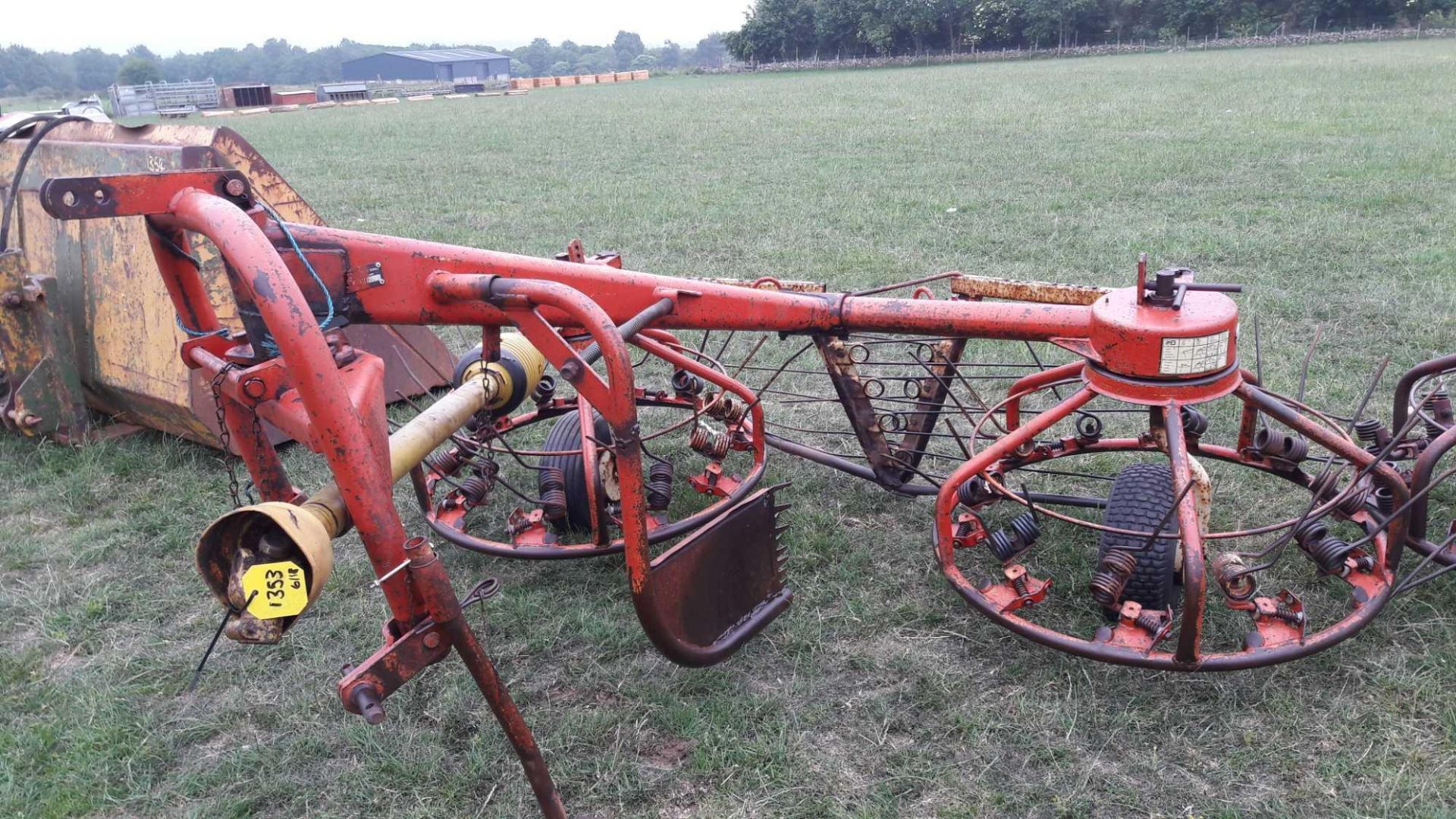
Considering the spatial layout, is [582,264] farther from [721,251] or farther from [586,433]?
[721,251]

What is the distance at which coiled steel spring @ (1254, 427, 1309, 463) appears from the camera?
3271 millimetres

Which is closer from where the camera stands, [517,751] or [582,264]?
[517,751]

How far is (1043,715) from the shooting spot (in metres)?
2.80

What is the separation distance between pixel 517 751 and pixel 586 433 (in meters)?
1.19

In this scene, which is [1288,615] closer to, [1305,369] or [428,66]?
[1305,369]

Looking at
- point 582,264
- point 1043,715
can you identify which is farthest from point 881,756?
point 582,264

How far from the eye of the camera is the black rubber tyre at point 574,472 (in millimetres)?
3811

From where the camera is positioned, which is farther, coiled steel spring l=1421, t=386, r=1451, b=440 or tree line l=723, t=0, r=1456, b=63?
tree line l=723, t=0, r=1456, b=63

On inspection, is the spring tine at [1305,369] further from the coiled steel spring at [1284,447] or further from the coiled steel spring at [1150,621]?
the coiled steel spring at [1150,621]

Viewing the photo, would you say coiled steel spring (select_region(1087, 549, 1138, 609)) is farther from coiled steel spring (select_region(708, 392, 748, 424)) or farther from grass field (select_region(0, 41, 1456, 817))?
coiled steel spring (select_region(708, 392, 748, 424))

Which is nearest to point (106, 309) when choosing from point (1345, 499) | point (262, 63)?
point (1345, 499)

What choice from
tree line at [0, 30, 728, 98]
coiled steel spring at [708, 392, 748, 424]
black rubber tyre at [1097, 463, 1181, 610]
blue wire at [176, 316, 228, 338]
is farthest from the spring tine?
tree line at [0, 30, 728, 98]

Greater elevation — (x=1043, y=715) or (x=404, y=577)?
(x=404, y=577)

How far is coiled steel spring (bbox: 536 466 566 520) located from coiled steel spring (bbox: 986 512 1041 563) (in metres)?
1.52
